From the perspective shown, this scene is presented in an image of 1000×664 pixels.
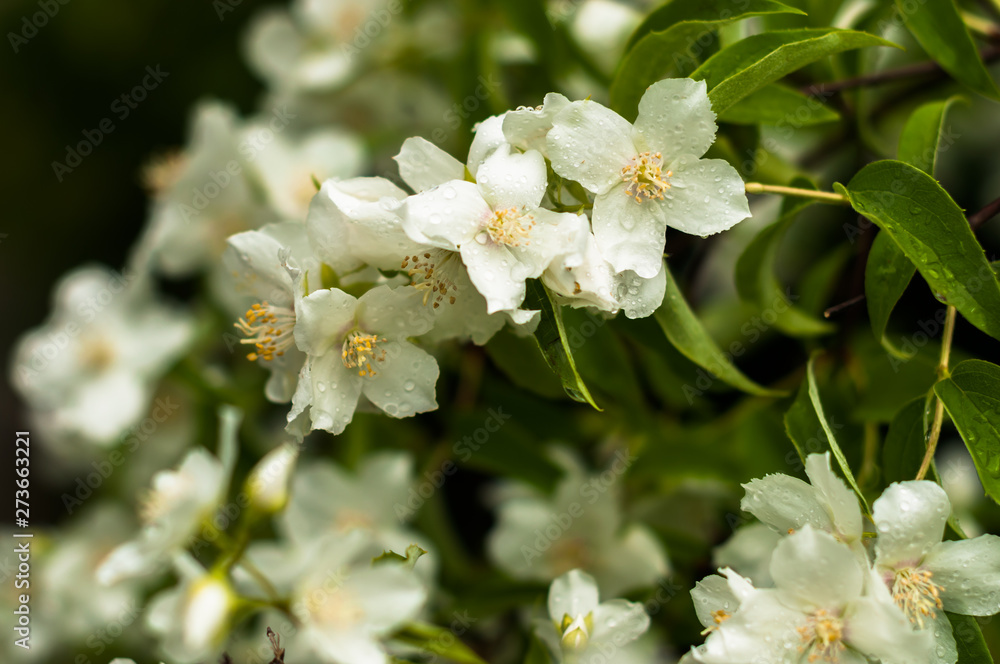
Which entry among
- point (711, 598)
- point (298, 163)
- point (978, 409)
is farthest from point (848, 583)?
point (298, 163)

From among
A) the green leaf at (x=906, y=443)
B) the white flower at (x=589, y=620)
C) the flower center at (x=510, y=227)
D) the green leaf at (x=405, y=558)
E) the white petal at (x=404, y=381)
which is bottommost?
the white flower at (x=589, y=620)

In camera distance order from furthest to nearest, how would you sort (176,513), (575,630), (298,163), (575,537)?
(298,163) → (575,537) → (176,513) → (575,630)

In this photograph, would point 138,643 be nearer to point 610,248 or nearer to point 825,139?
point 610,248

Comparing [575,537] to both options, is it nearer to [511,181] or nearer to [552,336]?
[552,336]

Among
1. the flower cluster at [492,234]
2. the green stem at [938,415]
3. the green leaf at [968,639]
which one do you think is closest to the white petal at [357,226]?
the flower cluster at [492,234]

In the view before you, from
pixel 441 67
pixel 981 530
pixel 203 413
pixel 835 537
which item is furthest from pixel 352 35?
pixel 981 530

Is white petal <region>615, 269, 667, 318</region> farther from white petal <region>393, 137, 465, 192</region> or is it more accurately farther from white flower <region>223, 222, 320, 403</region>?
white flower <region>223, 222, 320, 403</region>

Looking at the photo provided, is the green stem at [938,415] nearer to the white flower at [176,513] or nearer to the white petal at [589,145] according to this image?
the white petal at [589,145]
